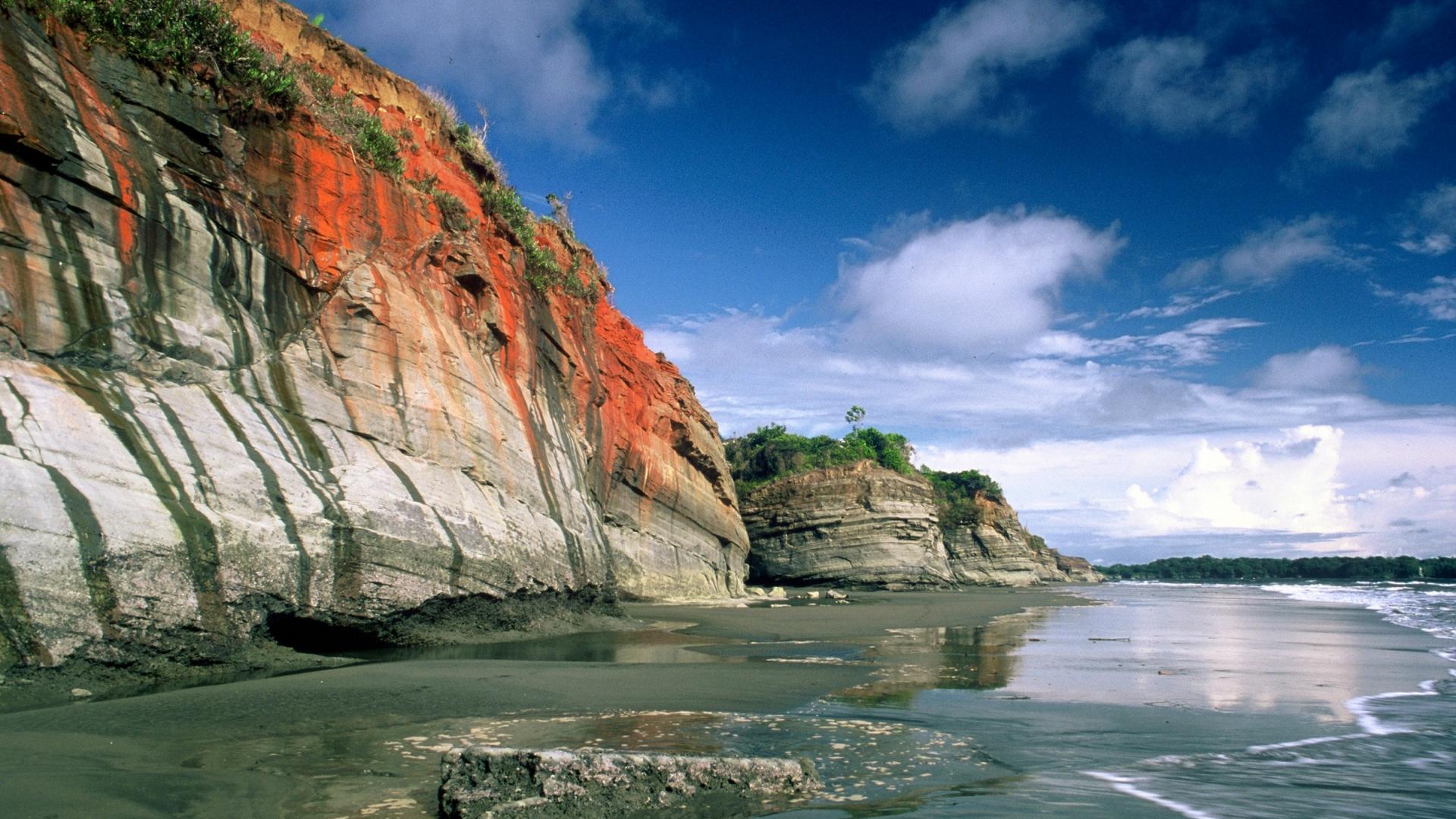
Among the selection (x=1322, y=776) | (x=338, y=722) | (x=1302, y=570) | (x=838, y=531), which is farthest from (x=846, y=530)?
(x=1302, y=570)

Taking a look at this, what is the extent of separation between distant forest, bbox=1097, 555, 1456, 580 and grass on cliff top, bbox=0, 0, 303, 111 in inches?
5638

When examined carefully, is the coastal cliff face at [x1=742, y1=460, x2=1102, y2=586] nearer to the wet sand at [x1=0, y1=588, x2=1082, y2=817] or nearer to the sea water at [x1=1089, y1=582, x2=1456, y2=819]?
the wet sand at [x1=0, y1=588, x2=1082, y2=817]

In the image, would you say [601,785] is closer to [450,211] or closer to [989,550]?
[450,211]

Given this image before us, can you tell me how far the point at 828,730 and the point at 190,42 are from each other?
1433 centimetres

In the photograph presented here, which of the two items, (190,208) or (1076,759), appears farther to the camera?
(190,208)

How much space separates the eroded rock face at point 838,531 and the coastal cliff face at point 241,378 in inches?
1232

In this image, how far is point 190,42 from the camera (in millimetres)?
13109

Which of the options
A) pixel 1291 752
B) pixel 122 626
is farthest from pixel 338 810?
pixel 1291 752

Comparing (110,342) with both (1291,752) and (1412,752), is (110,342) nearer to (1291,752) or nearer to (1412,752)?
(1291,752)

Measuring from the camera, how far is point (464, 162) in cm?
2142

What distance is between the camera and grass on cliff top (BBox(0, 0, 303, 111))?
11875 mm

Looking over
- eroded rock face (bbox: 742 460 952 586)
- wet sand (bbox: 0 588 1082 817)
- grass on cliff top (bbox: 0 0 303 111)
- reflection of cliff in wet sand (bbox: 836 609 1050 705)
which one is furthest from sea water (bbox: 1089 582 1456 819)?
eroded rock face (bbox: 742 460 952 586)

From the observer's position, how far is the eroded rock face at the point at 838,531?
1940 inches

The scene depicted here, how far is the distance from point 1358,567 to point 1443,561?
1209 centimetres
